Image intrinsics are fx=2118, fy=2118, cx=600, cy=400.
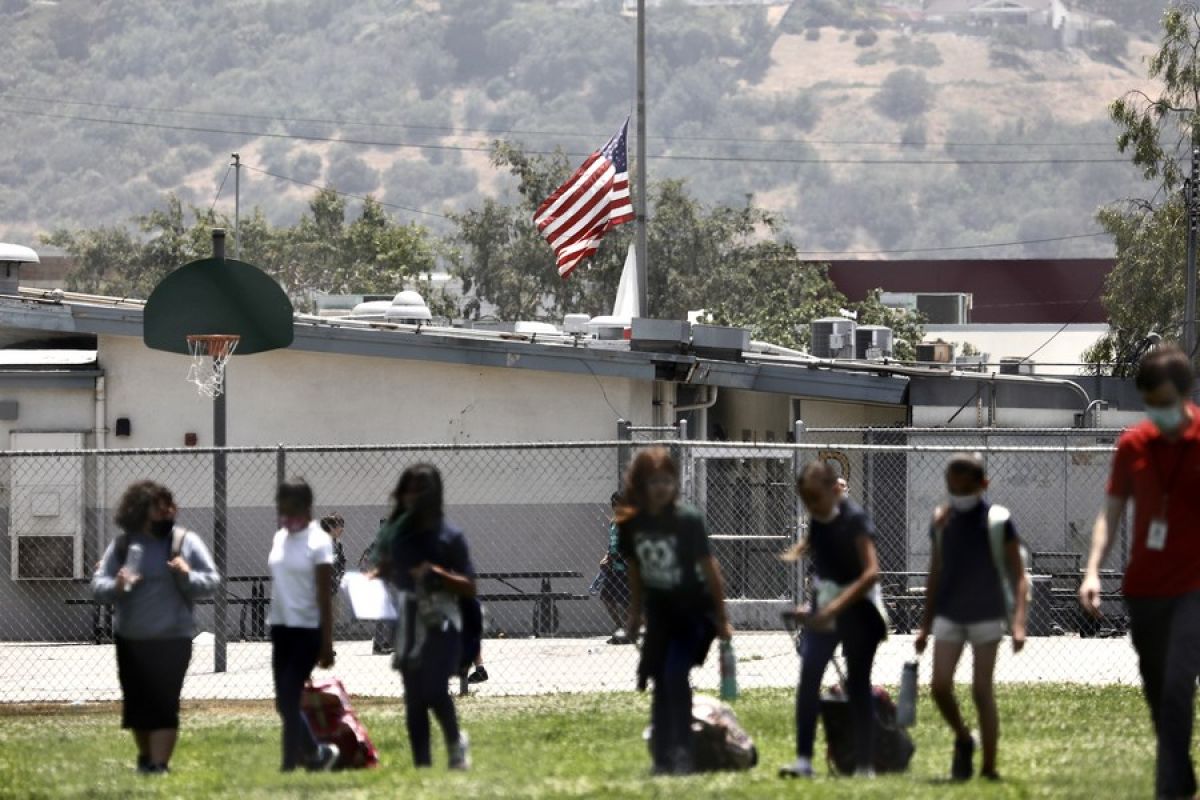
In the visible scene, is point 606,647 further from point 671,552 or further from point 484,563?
point 671,552

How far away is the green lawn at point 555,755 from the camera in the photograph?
900 cm

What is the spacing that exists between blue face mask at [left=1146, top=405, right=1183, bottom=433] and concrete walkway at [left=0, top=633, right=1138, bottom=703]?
7.08 metres

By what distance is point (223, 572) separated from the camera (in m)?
16.5

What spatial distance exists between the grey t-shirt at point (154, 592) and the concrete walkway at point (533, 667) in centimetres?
483

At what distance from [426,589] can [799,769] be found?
185 centimetres

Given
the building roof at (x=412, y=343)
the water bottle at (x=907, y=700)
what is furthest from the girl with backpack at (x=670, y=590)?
the building roof at (x=412, y=343)

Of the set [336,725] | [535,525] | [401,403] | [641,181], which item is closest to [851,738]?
[336,725]

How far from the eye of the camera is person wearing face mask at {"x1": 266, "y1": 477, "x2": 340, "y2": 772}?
10016 mm

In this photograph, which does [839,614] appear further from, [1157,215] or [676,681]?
[1157,215]

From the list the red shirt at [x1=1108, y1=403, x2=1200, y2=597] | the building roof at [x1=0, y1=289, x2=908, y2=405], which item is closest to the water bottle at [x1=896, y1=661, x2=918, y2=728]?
the red shirt at [x1=1108, y1=403, x2=1200, y2=597]

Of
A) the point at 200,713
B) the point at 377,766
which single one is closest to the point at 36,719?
the point at 200,713

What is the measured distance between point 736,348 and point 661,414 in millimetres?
1366

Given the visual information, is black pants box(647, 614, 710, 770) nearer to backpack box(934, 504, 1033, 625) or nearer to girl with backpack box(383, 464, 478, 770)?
girl with backpack box(383, 464, 478, 770)

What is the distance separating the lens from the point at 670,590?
30.5ft
